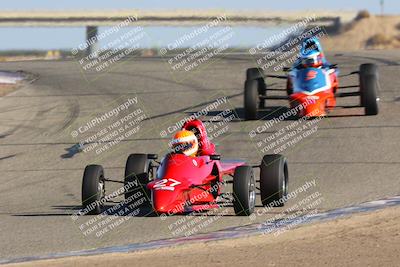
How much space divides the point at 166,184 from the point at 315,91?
8789 millimetres

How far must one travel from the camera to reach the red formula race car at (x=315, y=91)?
20.8 meters

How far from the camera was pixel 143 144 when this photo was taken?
20.1 m

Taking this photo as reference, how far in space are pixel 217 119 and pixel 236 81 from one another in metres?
6.90

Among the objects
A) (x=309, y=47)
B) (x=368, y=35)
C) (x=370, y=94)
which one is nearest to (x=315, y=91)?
(x=370, y=94)

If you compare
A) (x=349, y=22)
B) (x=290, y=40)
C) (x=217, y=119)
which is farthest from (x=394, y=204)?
(x=349, y=22)

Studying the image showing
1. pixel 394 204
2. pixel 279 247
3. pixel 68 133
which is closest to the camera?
pixel 279 247

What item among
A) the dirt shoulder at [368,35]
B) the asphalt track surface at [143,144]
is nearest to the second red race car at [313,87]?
the asphalt track surface at [143,144]

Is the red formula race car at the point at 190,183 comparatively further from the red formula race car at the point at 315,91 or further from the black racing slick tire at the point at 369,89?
the black racing slick tire at the point at 369,89

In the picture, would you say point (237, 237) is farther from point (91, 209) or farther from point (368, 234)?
point (91, 209)

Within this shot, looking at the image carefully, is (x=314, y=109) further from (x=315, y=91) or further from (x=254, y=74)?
(x=254, y=74)

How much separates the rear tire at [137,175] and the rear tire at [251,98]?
8.15 m

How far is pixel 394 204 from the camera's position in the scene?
12.2 m

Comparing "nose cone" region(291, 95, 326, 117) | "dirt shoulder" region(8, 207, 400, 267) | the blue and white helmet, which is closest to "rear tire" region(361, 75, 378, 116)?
"nose cone" region(291, 95, 326, 117)

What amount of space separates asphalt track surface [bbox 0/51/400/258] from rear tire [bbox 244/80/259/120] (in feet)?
0.96
